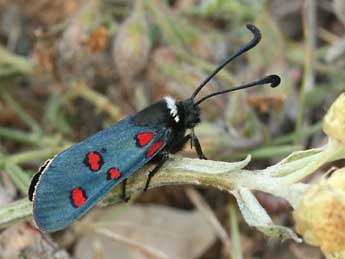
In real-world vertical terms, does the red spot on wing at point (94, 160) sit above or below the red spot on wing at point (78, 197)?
above

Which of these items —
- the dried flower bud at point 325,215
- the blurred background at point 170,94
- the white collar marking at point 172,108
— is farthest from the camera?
the blurred background at point 170,94

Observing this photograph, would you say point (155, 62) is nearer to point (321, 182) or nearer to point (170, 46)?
point (170, 46)

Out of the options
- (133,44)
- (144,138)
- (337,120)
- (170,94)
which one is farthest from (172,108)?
(170,94)

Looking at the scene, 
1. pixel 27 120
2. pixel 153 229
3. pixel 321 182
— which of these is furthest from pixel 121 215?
pixel 321 182

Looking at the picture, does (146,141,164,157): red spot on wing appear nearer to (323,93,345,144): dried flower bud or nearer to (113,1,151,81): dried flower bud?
(323,93,345,144): dried flower bud

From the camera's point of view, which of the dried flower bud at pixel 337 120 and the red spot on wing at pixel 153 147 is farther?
the red spot on wing at pixel 153 147

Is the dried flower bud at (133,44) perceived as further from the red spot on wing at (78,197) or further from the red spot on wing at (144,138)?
the red spot on wing at (78,197)

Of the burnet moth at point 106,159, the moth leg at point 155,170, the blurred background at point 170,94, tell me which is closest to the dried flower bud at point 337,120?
the burnet moth at point 106,159

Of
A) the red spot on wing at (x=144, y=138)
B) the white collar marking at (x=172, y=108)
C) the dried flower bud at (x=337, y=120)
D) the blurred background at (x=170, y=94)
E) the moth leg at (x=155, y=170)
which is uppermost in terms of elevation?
the dried flower bud at (x=337, y=120)
